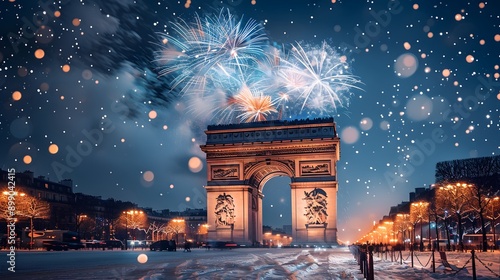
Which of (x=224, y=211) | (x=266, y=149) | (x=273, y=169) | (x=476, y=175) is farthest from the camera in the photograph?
(x=273, y=169)

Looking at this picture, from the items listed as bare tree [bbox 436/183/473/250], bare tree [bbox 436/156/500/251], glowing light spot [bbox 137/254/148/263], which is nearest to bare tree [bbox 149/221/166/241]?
bare tree [bbox 436/156/500/251]

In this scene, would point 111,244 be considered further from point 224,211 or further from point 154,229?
A: point 154,229

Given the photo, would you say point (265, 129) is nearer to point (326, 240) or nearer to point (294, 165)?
point (294, 165)

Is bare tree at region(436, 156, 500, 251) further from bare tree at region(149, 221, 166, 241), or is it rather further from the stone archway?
bare tree at region(149, 221, 166, 241)

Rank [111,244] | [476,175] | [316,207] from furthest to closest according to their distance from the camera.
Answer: [111,244], [476,175], [316,207]

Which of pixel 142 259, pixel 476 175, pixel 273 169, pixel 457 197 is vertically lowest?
pixel 142 259

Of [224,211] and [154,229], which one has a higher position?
[224,211]

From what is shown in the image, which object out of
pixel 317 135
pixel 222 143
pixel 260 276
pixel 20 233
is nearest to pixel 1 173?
pixel 20 233

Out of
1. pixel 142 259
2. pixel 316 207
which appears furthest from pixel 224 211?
pixel 142 259
